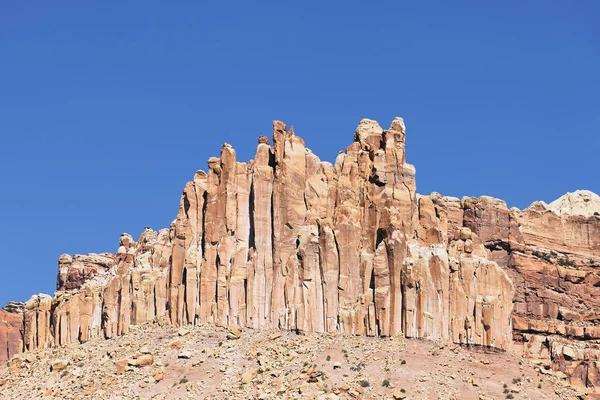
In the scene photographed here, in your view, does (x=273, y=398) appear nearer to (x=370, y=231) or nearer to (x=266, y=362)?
(x=266, y=362)

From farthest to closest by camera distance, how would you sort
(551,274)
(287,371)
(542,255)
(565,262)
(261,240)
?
(542,255), (565,262), (551,274), (261,240), (287,371)

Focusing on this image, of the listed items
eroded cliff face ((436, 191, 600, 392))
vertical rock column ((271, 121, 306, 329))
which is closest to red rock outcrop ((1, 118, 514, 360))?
vertical rock column ((271, 121, 306, 329))

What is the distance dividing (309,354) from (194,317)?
14252 mm

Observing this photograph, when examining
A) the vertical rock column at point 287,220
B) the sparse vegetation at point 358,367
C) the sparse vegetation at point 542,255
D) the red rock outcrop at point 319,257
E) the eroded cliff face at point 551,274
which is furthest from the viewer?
the sparse vegetation at point 542,255

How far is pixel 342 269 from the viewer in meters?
144

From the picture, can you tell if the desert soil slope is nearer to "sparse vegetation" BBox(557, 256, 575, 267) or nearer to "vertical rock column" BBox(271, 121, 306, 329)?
"vertical rock column" BBox(271, 121, 306, 329)

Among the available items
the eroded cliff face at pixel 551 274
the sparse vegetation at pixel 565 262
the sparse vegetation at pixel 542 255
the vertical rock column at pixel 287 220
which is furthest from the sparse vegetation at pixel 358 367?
the sparse vegetation at pixel 565 262

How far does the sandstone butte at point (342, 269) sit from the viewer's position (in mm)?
143000

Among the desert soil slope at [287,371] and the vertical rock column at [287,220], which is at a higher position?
the vertical rock column at [287,220]

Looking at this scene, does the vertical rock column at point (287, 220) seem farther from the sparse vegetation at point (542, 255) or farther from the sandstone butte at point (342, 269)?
the sparse vegetation at point (542, 255)

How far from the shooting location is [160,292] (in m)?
153

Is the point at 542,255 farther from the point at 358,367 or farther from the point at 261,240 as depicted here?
the point at 358,367

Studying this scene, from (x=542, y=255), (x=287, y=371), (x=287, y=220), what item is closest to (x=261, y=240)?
(x=287, y=220)

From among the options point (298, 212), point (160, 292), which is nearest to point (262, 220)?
point (298, 212)
